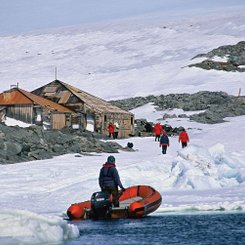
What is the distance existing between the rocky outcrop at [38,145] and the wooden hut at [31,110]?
9.96 m

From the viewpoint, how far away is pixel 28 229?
14.5 m

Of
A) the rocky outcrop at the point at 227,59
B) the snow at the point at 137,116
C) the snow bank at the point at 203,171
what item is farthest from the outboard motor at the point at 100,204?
the rocky outcrop at the point at 227,59

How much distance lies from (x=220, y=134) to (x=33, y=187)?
23.7 meters

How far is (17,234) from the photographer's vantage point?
1426cm

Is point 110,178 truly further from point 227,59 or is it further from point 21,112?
point 227,59

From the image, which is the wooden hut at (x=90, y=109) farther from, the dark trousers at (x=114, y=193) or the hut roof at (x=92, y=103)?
the dark trousers at (x=114, y=193)

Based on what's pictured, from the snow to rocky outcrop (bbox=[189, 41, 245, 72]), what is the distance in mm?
1584

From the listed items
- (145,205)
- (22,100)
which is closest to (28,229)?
(145,205)

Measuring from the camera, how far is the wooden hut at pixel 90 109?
50719 mm

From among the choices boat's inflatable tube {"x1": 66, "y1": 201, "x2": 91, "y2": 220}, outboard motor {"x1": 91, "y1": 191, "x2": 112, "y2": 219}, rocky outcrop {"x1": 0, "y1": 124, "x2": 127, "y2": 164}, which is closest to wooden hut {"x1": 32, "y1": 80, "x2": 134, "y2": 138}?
rocky outcrop {"x1": 0, "y1": 124, "x2": 127, "y2": 164}

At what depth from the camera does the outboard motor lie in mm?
19188

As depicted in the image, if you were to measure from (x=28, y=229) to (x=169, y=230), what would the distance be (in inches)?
161

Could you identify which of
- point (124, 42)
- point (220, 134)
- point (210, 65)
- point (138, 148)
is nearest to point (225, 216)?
point (138, 148)

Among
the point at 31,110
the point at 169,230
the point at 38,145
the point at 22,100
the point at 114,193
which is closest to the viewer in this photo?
the point at 169,230
